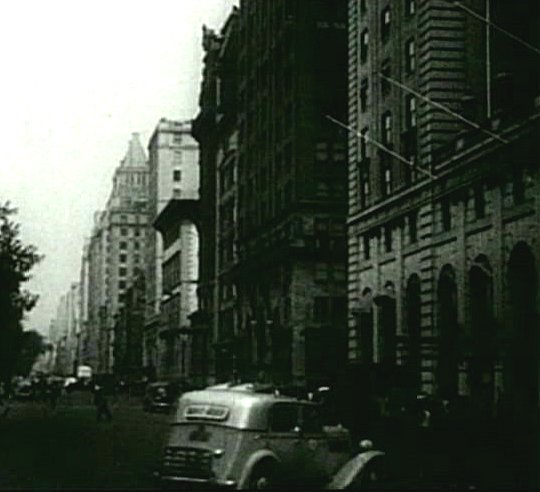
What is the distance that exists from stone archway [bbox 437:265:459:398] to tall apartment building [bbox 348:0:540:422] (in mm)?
78

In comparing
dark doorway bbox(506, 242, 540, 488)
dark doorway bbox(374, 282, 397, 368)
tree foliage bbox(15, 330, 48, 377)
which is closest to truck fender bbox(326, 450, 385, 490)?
dark doorway bbox(506, 242, 540, 488)

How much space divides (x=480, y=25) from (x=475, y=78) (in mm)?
2293

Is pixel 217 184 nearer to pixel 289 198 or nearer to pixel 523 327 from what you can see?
pixel 289 198

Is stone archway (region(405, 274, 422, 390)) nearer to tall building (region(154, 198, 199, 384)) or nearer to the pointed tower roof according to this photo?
tall building (region(154, 198, 199, 384))

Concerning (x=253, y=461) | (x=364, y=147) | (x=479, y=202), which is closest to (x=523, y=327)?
(x=479, y=202)

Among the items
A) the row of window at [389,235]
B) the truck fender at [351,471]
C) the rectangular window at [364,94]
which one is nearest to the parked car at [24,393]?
the row of window at [389,235]

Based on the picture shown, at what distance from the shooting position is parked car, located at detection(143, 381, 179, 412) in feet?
255

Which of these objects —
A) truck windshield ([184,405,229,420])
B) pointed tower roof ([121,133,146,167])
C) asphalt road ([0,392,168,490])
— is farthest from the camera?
pointed tower roof ([121,133,146,167])

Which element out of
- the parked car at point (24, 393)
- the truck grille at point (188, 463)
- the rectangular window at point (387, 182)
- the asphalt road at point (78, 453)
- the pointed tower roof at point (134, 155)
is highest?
the pointed tower roof at point (134, 155)

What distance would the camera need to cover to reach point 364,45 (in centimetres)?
6694

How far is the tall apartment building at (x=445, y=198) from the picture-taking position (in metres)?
45.7

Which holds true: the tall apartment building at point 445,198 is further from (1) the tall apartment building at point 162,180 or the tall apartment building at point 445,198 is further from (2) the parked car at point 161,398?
(1) the tall apartment building at point 162,180

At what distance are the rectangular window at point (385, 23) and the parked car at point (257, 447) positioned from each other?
134ft

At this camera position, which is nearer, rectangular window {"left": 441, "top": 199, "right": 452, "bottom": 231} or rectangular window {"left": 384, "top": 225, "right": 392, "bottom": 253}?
rectangular window {"left": 441, "top": 199, "right": 452, "bottom": 231}
